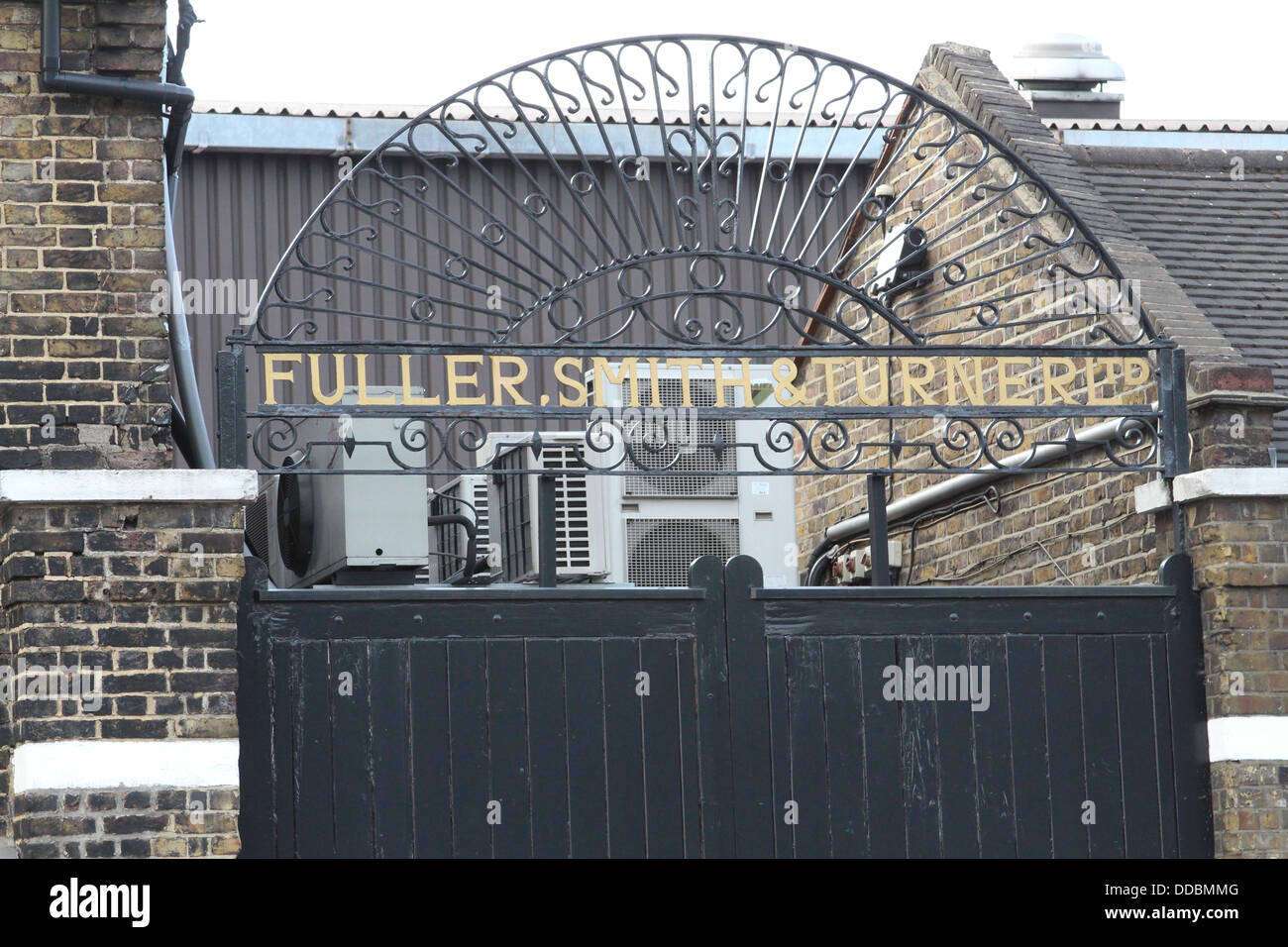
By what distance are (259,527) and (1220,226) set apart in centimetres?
556

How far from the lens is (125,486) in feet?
21.6

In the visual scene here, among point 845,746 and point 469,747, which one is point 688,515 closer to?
point 845,746

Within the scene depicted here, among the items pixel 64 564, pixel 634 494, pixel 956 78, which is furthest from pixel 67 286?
pixel 956 78

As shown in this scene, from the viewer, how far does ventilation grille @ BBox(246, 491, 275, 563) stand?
947cm

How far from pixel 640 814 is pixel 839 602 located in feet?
3.98

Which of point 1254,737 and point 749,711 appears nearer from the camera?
point 749,711

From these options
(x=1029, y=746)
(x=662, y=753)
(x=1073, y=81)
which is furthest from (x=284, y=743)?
(x=1073, y=81)

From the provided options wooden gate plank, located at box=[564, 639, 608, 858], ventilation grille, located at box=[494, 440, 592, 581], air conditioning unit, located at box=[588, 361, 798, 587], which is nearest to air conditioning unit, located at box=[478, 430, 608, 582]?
ventilation grille, located at box=[494, 440, 592, 581]

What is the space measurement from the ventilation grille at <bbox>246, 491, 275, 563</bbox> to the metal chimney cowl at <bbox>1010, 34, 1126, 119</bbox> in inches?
275

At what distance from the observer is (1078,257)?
29.3 feet

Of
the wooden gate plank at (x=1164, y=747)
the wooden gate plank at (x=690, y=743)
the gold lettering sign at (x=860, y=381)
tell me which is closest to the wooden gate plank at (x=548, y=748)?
the wooden gate plank at (x=690, y=743)

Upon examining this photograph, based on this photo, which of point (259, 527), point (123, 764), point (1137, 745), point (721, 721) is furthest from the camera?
point (259, 527)

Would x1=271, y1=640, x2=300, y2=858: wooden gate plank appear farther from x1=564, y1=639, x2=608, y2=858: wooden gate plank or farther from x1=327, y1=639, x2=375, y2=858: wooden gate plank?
x1=564, y1=639, x2=608, y2=858: wooden gate plank

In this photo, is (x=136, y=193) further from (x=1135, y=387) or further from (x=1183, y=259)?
(x=1183, y=259)
